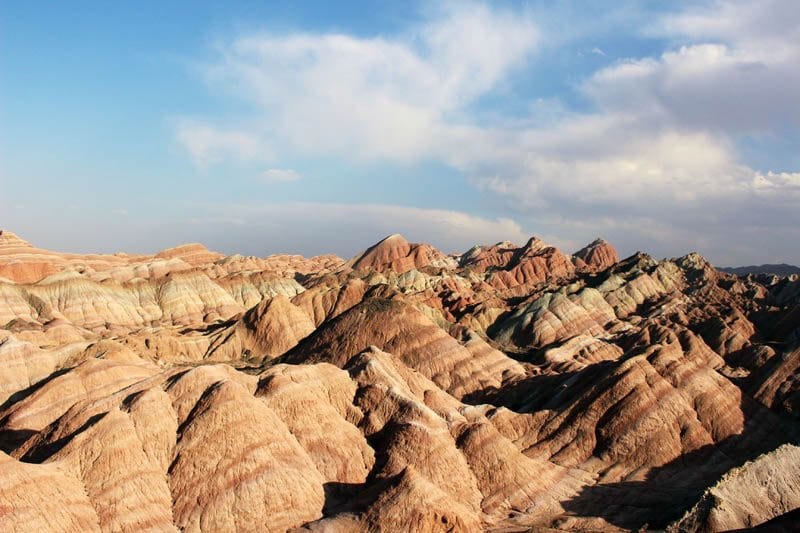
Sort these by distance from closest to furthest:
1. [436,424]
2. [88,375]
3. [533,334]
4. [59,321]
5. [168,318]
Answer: [436,424] → [88,375] → [59,321] → [533,334] → [168,318]

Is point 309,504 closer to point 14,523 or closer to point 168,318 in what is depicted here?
point 14,523

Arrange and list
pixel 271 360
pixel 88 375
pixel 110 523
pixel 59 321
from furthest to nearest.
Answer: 1. pixel 59 321
2. pixel 271 360
3. pixel 88 375
4. pixel 110 523

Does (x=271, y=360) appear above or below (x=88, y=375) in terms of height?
below

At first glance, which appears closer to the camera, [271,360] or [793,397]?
[793,397]

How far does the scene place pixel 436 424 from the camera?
50.0m

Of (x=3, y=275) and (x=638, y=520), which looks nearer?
(x=638, y=520)

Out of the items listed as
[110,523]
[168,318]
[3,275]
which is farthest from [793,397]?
[3,275]

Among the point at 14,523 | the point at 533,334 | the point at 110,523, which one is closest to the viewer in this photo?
the point at 14,523

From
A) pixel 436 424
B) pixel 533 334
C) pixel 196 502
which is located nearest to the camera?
pixel 196 502

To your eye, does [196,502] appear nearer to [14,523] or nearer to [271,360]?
[14,523]

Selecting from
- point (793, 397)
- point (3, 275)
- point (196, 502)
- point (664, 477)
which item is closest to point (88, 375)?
point (196, 502)

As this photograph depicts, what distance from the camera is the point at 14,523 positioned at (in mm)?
31250

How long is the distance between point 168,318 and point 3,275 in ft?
124

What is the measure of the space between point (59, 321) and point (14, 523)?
8251 centimetres
